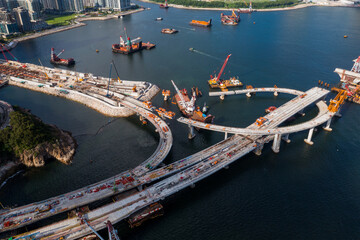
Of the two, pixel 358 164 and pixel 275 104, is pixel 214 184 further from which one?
pixel 275 104

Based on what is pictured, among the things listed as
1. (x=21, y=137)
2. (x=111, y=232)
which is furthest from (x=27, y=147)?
(x=111, y=232)

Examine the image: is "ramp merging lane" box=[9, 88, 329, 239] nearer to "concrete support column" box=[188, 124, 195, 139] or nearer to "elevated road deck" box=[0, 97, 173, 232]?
"elevated road deck" box=[0, 97, 173, 232]

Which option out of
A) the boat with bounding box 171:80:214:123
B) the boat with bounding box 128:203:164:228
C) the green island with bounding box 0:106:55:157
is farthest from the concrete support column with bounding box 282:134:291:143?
the green island with bounding box 0:106:55:157

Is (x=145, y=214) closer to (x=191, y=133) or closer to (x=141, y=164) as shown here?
(x=141, y=164)

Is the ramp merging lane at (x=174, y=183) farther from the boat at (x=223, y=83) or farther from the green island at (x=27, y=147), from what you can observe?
the boat at (x=223, y=83)

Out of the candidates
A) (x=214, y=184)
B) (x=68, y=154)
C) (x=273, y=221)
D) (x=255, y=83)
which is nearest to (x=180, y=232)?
(x=214, y=184)

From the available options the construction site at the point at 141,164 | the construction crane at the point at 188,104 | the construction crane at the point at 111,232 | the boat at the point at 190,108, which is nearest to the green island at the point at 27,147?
the construction site at the point at 141,164
